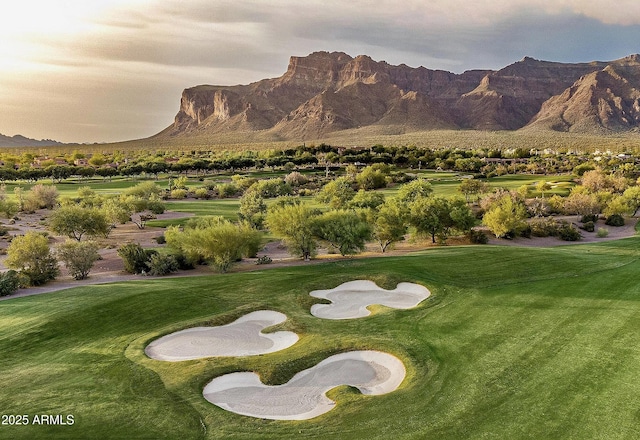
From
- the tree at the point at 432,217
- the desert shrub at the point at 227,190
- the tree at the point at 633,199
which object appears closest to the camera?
the tree at the point at 432,217

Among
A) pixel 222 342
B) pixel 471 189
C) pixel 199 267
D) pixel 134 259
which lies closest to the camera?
pixel 222 342

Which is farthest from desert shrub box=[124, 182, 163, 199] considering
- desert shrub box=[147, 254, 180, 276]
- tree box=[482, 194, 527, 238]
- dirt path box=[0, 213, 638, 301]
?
tree box=[482, 194, 527, 238]

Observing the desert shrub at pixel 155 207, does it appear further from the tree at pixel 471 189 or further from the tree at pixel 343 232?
the tree at pixel 471 189

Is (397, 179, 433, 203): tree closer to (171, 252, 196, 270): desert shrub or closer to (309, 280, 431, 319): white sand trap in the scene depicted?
(171, 252, 196, 270): desert shrub

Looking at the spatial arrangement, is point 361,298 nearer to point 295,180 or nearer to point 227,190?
point 227,190

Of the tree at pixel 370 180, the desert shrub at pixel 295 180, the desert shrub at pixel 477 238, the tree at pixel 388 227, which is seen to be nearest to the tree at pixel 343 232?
the tree at pixel 388 227

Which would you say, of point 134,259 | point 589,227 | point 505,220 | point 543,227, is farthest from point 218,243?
point 589,227
